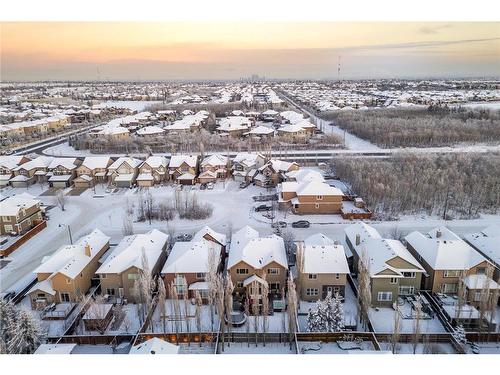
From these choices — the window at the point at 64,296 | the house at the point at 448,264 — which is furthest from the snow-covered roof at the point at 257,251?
the window at the point at 64,296

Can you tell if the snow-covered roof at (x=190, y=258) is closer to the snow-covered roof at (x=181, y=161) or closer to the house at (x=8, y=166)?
the snow-covered roof at (x=181, y=161)

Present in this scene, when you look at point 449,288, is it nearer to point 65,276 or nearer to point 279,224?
point 279,224

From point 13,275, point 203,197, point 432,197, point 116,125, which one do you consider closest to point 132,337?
point 13,275

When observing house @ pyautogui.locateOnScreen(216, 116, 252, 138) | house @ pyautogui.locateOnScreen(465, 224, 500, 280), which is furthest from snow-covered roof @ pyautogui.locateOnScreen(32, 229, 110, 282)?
house @ pyautogui.locateOnScreen(216, 116, 252, 138)

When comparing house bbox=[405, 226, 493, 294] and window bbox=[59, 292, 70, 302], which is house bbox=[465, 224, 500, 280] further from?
window bbox=[59, 292, 70, 302]

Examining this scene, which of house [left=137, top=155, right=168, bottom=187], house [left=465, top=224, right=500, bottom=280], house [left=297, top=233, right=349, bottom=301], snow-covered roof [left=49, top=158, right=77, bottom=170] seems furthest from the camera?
snow-covered roof [left=49, top=158, right=77, bottom=170]

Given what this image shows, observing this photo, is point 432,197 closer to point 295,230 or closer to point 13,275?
point 295,230
